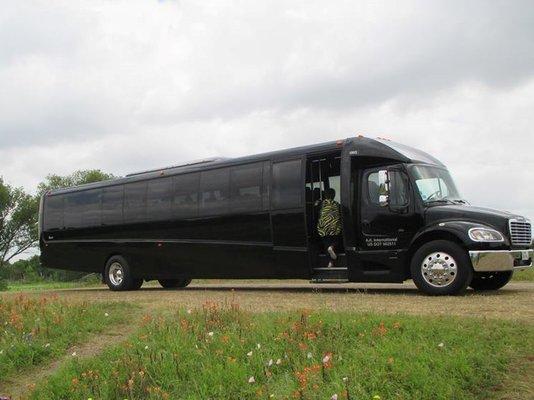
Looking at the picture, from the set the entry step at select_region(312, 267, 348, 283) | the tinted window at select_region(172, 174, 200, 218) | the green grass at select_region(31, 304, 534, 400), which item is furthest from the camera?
the tinted window at select_region(172, 174, 200, 218)

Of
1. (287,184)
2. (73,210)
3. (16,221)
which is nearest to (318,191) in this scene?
(287,184)

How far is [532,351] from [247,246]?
872cm

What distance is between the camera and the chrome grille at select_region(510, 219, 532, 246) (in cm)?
1078

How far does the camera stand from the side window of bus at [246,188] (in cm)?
1380

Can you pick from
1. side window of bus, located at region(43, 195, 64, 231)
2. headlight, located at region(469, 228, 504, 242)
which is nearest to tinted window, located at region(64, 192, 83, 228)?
side window of bus, located at region(43, 195, 64, 231)

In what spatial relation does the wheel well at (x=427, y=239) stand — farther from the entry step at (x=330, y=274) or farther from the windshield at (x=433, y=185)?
the entry step at (x=330, y=274)

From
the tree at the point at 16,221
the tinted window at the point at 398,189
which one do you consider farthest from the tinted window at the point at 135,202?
the tree at the point at 16,221

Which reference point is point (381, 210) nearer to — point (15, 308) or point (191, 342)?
point (191, 342)

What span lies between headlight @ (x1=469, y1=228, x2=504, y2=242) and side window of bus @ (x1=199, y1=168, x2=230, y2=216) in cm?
583

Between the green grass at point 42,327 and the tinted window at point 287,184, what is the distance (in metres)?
4.21

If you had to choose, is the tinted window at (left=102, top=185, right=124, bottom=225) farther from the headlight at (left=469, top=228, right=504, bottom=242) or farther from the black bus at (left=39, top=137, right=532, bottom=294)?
the headlight at (left=469, top=228, right=504, bottom=242)

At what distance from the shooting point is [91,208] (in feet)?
58.0

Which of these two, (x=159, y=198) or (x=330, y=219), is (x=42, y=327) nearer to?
(x=330, y=219)

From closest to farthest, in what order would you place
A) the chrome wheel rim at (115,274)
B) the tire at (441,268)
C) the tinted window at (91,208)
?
the tire at (441,268), the chrome wheel rim at (115,274), the tinted window at (91,208)
